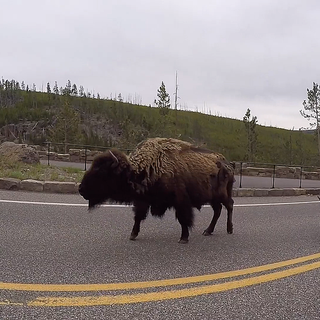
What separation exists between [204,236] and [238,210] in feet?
11.3

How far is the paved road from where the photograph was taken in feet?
12.4

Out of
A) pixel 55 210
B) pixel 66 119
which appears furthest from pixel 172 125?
pixel 55 210

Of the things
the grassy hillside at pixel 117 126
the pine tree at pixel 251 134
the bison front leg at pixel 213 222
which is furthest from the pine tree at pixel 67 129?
the bison front leg at pixel 213 222

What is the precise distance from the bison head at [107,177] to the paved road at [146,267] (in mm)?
765

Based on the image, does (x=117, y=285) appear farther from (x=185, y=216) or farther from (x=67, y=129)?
(x=67, y=129)

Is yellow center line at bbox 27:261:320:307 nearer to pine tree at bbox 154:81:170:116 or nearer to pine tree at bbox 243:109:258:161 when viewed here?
pine tree at bbox 154:81:170:116

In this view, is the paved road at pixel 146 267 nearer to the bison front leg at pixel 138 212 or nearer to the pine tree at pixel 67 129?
the bison front leg at pixel 138 212

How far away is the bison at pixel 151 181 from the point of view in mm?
6125

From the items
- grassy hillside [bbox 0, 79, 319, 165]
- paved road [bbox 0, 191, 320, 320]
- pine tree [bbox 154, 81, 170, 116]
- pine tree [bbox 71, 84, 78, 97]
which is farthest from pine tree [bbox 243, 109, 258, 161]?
pine tree [bbox 71, 84, 78, 97]

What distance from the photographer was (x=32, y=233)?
642 cm

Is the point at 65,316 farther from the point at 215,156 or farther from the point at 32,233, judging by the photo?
the point at 215,156

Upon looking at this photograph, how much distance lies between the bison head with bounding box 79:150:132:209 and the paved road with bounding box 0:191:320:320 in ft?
2.51

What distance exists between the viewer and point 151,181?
20.4 ft

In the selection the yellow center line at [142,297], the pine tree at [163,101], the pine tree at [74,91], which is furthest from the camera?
the pine tree at [74,91]
